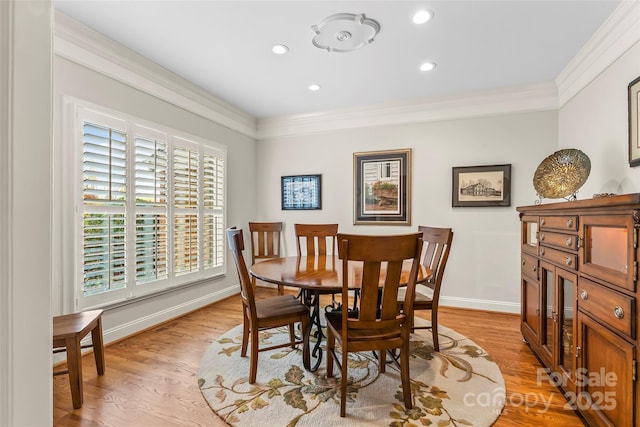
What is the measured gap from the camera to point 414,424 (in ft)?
5.58

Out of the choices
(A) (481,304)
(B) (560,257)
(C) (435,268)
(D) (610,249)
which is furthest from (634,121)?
(A) (481,304)

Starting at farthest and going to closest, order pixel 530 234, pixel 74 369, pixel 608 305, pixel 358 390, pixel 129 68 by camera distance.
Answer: pixel 129 68 < pixel 530 234 < pixel 358 390 < pixel 74 369 < pixel 608 305

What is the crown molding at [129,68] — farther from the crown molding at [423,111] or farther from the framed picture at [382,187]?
the framed picture at [382,187]

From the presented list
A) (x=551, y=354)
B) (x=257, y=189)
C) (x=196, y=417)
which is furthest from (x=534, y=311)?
(x=257, y=189)

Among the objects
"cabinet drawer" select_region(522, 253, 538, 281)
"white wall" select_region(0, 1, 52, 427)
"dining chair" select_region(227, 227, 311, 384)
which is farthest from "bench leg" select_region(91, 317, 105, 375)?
"cabinet drawer" select_region(522, 253, 538, 281)

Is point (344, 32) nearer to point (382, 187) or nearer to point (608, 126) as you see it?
point (382, 187)

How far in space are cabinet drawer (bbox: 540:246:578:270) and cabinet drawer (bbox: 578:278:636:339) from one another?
0.38 feet

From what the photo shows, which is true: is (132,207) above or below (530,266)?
above

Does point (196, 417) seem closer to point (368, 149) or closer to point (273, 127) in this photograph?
point (368, 149)

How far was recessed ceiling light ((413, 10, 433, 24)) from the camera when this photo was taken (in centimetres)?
218

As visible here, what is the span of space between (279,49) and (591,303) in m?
2.83

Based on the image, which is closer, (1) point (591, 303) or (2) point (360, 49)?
(1) point (591, 303)

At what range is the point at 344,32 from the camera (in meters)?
2.43

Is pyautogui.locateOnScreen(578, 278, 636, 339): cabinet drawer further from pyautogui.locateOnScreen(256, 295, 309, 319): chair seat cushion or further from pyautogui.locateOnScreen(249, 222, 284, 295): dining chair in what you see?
pyautogui.locateOnScreen(249, 222, 284, 295): dining chair
